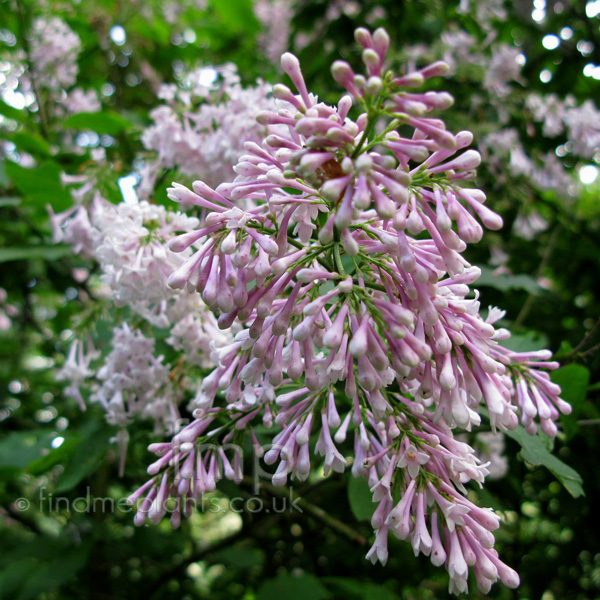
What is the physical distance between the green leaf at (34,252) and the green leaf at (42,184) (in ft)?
0.85

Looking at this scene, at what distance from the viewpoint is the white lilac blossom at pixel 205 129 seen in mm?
2061

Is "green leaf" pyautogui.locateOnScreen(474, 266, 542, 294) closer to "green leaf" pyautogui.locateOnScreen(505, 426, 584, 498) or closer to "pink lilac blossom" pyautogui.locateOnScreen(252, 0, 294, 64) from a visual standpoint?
"green leaf" pyautogui.locateOnScreen(505, 426, 584, 498)

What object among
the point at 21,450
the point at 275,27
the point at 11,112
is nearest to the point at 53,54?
the point at 11,112

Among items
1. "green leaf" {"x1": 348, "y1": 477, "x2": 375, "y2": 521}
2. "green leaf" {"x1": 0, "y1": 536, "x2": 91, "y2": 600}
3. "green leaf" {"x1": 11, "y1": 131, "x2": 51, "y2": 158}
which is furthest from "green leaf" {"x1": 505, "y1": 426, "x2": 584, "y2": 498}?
"green leaf" {"x1": 11, "y1": 131, "x2": 51, "y2": 158}

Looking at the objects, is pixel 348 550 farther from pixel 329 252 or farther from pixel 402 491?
pixel 329 252

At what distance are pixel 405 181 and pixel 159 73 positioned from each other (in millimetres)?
4491

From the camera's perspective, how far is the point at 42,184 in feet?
8.70

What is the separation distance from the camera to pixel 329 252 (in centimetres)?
119

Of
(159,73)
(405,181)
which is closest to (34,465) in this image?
(405,181)

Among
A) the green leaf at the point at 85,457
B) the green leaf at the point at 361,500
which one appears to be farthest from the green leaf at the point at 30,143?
the green leaf at the point at 361,500

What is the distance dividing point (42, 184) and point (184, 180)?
0.94 m

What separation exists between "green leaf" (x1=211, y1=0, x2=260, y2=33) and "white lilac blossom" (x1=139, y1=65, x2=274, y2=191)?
7.00 feet

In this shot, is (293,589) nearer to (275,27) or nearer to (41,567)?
(41,567)

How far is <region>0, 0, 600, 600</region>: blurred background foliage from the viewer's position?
277 cm
